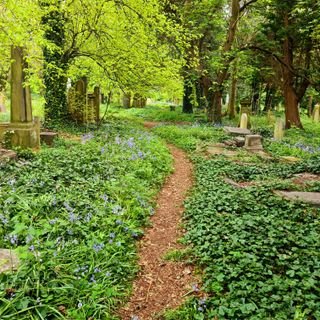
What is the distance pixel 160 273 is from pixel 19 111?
21.1 ft

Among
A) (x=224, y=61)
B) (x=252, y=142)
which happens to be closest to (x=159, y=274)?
(x=252, y=142)

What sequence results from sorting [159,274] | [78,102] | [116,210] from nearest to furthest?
[159,274] → [116,210] → [78,102]

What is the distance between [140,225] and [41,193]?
5.89 ft

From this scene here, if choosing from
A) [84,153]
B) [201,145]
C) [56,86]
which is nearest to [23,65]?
[84,153]

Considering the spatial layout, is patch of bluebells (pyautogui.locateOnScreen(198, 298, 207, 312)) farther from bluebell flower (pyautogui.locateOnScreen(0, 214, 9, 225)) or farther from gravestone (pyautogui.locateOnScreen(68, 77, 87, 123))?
gravestone (pyautogui.locateOnScreen(68, 77, 87, 123))

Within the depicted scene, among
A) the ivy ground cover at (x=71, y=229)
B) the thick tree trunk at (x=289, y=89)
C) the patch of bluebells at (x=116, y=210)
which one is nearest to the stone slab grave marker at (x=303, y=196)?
the ivy ground cover at (x=71, y=229)

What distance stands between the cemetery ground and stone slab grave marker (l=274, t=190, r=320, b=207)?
19 centimetres

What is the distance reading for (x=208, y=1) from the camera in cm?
1738

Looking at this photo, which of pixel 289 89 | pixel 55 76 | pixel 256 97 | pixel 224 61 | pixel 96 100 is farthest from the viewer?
pixel 256 97

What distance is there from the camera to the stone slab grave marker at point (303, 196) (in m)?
5.92

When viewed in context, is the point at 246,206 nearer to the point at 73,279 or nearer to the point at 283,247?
the point at 283,247

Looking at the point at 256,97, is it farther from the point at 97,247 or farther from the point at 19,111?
the point at 97,247

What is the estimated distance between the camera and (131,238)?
193 inches

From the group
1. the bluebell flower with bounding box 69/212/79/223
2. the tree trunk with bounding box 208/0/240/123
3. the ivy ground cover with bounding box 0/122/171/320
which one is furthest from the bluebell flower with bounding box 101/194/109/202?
the tree trunk with bounding box 208/0/240/123
